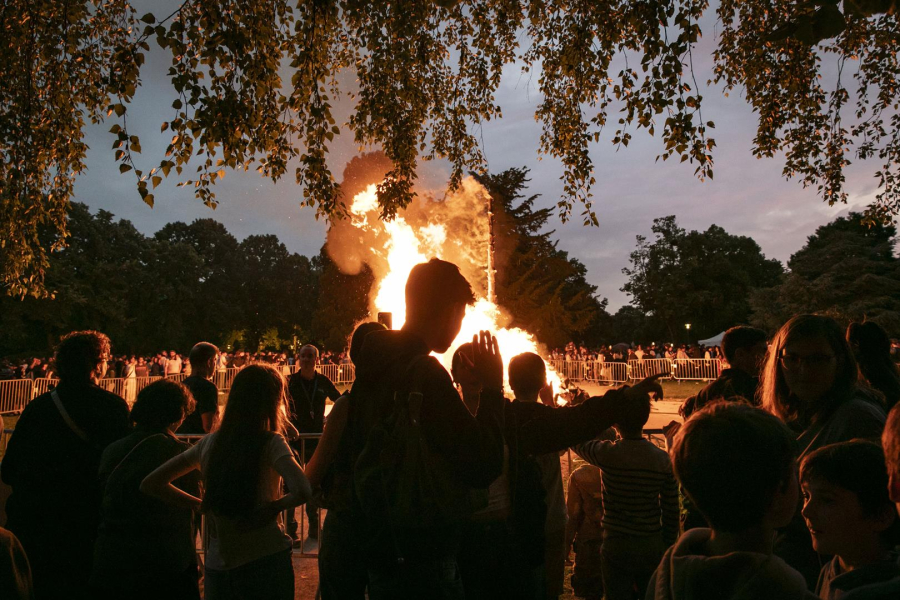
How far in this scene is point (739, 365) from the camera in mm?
4148

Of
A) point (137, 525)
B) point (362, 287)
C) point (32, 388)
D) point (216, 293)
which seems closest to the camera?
point (137, 525)

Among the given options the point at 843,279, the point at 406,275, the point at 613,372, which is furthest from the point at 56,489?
the point at 843,279

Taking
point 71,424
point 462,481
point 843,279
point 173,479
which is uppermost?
point 843,279

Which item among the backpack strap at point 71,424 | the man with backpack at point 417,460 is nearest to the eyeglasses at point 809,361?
the man with backpack at point 417,460

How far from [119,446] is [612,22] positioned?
673 centimetres

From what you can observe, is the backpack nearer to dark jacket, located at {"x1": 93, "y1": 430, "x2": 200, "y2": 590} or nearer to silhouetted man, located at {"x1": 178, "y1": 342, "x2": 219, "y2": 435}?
dark jacket, located at {"x1": 93, "y1": 430, "x2": 200, "y2": 590}

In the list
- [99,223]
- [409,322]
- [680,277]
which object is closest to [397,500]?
[409,322]

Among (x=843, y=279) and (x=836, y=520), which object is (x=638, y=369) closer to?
(x=843, y=279)

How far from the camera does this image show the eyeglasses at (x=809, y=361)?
8.75ft

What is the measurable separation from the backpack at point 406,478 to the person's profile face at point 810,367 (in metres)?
1.84

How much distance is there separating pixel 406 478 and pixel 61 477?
9.19ft

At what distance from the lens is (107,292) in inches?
1716

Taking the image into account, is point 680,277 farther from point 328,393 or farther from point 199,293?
point 328,393

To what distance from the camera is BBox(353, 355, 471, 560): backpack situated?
1809 mm
